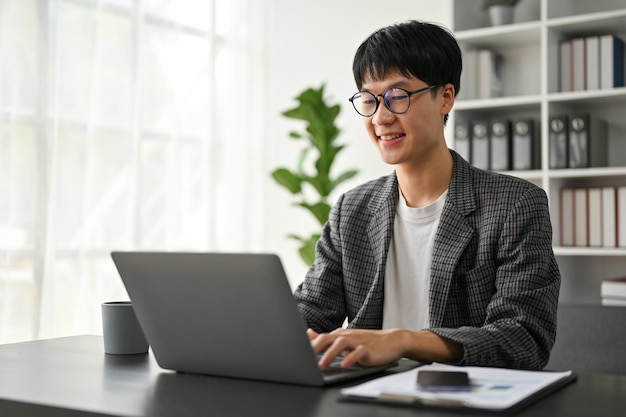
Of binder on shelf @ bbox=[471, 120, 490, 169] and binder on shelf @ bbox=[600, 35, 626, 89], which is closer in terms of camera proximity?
binder on shelf @ bbox=[600, 35, 626, 89]

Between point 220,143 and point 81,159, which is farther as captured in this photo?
point 220,143

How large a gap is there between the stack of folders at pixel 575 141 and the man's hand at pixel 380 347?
84.7 inches

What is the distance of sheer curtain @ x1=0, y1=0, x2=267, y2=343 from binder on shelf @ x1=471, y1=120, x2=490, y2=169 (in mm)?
1342

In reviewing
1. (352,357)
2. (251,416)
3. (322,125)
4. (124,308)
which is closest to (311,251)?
(322,125)

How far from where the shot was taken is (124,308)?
1514 millimetres

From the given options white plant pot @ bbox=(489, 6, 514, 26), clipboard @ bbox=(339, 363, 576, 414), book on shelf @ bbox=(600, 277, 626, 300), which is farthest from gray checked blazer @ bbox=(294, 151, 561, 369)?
white plant pot @ bbox=(489, 6, 514, 26)

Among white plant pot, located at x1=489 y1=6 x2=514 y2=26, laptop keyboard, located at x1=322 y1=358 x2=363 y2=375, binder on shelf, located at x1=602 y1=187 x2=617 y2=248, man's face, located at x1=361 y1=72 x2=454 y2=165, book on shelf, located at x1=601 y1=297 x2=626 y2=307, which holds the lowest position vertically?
book on shelf, located at x1=601 y1=297 x2=626 y2=307

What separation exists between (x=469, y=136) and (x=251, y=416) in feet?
8.97

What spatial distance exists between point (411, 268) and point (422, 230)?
0.09 m

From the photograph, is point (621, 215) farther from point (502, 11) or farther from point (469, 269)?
point (469, 269)

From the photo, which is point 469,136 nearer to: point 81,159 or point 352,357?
point 81,159

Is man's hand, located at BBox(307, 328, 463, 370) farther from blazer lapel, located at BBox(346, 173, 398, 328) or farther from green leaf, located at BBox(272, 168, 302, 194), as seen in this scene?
green leaf, located at BBox(272, 168, 302, 194)

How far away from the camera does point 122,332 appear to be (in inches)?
59.4

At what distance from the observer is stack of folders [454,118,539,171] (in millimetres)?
3428
